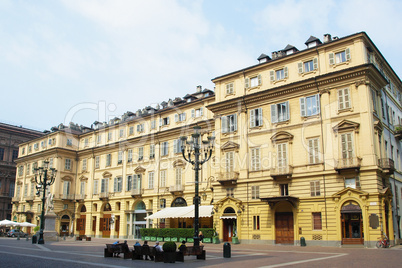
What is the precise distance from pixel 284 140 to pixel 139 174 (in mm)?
23526

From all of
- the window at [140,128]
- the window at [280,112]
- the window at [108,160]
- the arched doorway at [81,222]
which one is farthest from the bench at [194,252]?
the arched doorway at [81,222]

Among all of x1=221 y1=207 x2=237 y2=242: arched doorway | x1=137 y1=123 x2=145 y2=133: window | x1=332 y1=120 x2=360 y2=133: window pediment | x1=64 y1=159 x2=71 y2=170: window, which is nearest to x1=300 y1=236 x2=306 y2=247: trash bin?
x1=221 y1=207 x2=237 y2=242: arched doorway

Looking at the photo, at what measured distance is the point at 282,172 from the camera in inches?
1346

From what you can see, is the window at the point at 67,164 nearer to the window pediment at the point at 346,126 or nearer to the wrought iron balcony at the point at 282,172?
the wrought iron balcony at the point at 282,172

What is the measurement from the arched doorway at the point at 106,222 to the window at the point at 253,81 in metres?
29.0

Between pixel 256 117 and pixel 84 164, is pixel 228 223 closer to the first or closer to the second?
pixel 256 117

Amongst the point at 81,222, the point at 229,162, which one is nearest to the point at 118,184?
the point at 81,222

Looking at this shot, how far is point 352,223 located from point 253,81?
53.3 ft

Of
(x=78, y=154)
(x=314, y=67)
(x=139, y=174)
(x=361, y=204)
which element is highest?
(x=314, y=67)

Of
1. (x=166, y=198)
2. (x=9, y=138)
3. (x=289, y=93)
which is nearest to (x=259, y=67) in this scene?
(x=289, y=93)

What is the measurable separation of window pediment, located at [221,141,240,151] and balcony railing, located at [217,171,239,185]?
242cm

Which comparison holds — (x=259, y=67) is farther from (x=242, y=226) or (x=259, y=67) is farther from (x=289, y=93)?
(x=242, y=226)

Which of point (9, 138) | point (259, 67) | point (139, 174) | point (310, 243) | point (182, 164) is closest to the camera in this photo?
point (310, 243)

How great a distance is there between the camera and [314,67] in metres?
34.5
